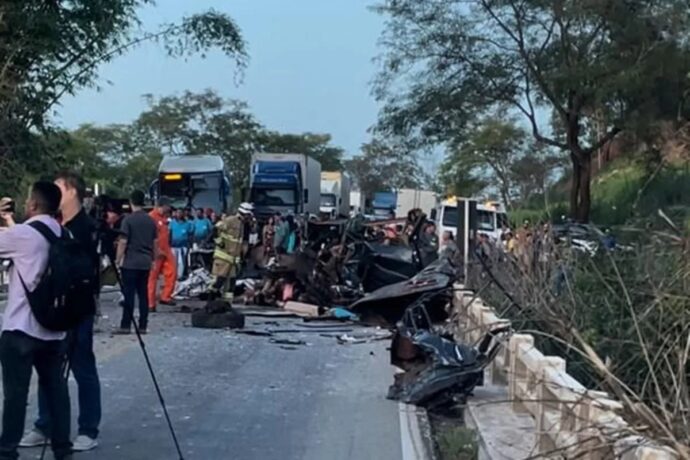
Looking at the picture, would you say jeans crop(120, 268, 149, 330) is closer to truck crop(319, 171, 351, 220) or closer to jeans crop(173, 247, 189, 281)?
jeans crop(173, 247, 189, 281)

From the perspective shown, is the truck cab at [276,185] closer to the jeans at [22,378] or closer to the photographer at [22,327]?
the jeans at [22,378]

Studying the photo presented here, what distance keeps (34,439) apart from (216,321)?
29.2ft

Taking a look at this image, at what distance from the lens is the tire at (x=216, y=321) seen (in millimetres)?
17625

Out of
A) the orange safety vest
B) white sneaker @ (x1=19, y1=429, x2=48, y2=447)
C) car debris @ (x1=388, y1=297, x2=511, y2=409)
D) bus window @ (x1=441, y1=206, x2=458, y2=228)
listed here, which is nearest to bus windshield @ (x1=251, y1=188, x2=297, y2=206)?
bus window @ (x1=441, y1=206, x2=458, y2=228)

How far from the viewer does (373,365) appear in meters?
14.2

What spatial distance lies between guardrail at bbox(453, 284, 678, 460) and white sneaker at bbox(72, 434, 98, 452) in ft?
9.94

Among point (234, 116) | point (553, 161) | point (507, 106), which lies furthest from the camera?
point (234, 116)

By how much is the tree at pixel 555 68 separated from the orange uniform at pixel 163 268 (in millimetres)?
18672

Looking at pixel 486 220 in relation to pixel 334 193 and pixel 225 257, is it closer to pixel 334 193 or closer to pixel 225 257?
pixel 225 257

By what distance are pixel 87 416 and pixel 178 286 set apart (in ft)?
49.2

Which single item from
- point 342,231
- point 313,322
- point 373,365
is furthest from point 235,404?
point 342,231

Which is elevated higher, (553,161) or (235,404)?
(553,161)

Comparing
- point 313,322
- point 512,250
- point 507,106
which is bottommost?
point 313,322

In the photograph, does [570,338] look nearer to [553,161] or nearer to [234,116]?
[553,161]
